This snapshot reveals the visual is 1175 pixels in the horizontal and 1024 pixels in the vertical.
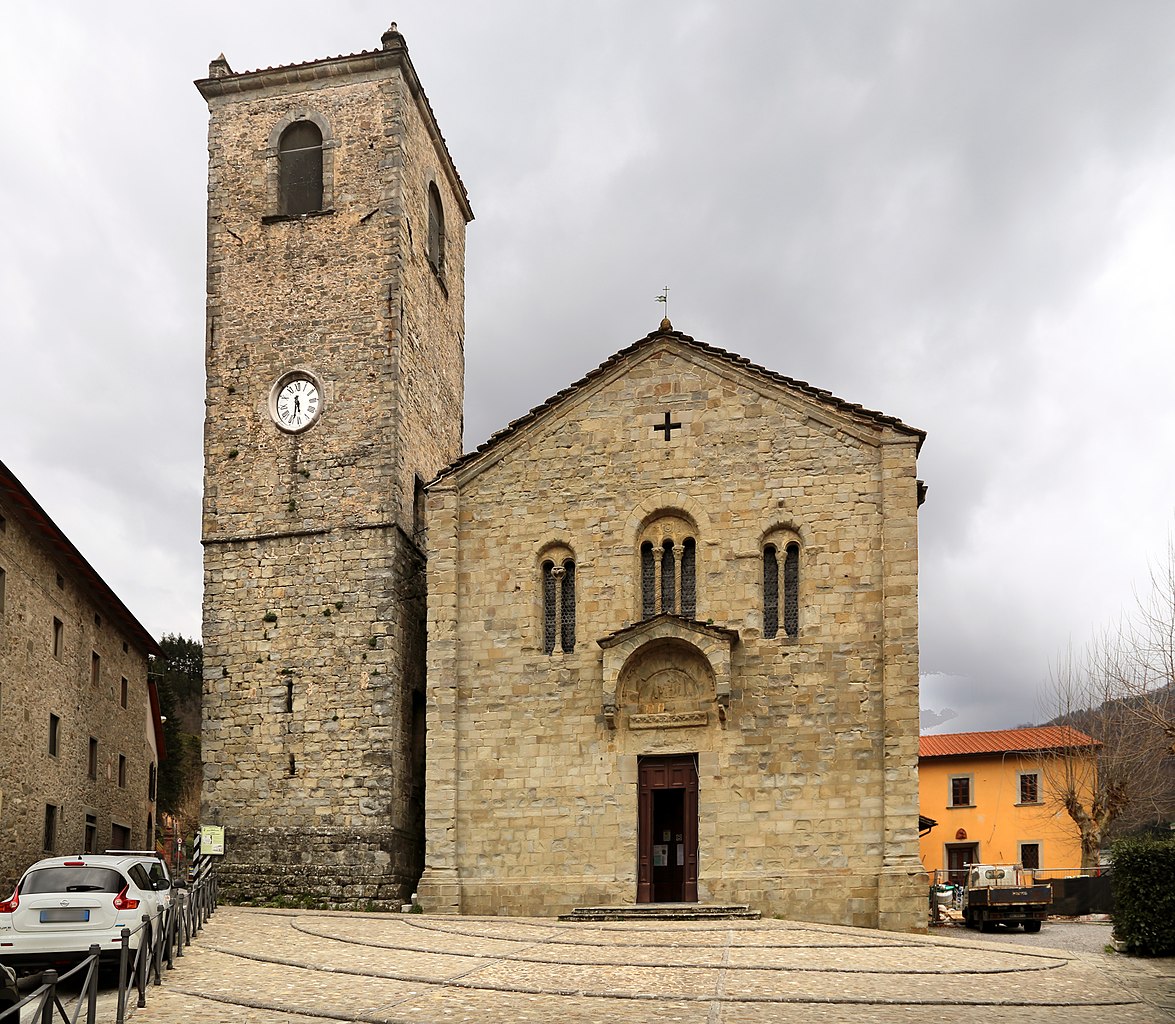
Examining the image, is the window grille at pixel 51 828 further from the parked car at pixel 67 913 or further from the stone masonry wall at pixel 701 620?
the parked car at pixel 67 913

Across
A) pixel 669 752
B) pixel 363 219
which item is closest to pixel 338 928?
pixel 669 752

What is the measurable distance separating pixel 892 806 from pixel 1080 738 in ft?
76.9

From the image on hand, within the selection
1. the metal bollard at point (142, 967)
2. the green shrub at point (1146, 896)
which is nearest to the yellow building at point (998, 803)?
the green shrub at point (1146, 896)

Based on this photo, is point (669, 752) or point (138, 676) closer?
point (669, 752)

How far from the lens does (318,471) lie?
91.5 feet

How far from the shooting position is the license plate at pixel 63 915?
13.8 meters

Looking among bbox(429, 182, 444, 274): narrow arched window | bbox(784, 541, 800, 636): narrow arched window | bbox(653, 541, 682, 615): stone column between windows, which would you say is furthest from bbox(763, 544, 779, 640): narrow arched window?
bbox(429, 182, 444, 274): narrow arched window

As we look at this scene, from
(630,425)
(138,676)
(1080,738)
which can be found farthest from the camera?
(1080,738)

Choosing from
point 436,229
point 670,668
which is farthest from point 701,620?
point 436,229

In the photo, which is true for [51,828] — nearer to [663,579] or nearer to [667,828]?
[667,828]

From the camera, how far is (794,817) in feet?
77.0

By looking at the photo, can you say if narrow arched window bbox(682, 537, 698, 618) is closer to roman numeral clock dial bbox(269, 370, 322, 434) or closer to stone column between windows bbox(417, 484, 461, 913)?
stone column between windows bbox(417, 484, 461, 913)

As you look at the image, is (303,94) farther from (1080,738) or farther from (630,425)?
(1080,738)

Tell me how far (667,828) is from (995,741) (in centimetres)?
2840
